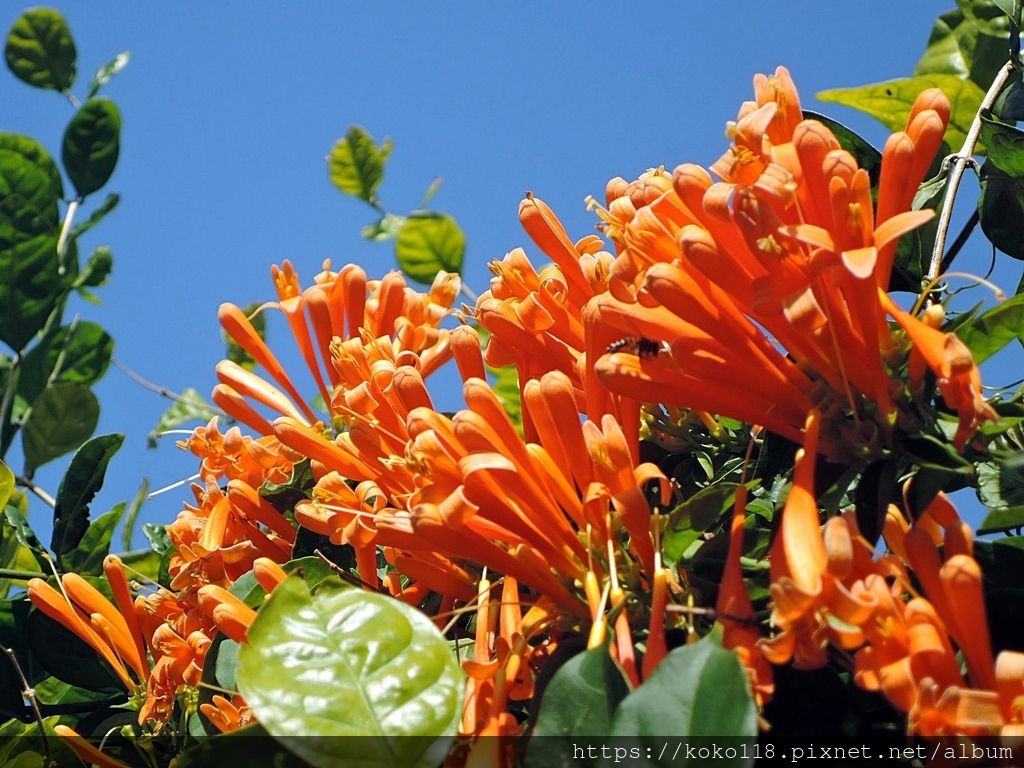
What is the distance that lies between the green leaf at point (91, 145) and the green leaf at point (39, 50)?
0.36m

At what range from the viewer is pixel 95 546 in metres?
2.72

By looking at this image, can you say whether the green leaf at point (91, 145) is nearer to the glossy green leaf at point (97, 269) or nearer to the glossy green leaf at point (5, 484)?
the glossy green leaf at point (97, 269)

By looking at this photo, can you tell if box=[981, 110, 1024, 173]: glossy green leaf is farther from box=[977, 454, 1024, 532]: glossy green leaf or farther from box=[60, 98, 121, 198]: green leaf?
box=[60, 98, 121, 198]: green leaf

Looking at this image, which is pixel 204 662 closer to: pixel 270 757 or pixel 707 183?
pixel 270 757

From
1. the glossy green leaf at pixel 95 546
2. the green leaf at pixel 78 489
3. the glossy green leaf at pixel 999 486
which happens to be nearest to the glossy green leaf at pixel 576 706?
the glossy green leaf at pixel 999 486

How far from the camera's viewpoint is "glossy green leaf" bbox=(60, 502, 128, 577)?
8.59ft

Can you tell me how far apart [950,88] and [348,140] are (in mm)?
3010

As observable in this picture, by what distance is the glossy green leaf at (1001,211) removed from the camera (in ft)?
5.46

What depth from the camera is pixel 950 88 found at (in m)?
2.23

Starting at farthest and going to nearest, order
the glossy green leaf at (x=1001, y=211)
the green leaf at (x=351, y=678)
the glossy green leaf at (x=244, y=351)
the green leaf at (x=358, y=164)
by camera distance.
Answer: the green leaf at (x=358, y=164), the glossy green leaf at (x=244, y=351), the glossy green leaf at (x=1001, y=211), the green leaf at (x=351, y=678)

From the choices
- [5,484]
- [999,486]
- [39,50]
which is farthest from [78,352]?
[999,486]

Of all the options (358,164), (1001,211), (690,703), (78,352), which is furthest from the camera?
(358,164)

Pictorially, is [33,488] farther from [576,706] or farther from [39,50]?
[576,706]

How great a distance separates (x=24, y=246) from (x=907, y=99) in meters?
2.63
